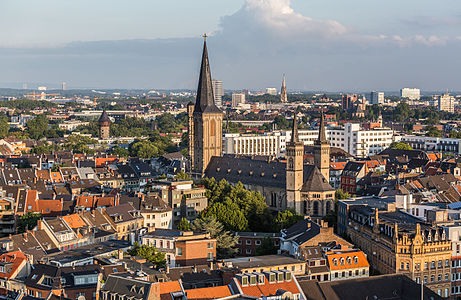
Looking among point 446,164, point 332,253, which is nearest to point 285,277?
point 332,253

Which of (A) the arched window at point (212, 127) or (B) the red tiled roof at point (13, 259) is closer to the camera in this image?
(B) the red tiled roof at point (13, 259)

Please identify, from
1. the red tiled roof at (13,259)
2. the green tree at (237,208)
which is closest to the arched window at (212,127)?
the green tree at (237,208)

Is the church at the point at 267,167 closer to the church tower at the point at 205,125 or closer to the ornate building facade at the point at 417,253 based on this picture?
the church tower at the point at 205,125

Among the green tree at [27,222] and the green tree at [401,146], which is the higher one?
the green tree at [401,146]

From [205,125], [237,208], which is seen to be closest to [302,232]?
[237,208]

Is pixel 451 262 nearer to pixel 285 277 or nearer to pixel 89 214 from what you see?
pixel 285 277

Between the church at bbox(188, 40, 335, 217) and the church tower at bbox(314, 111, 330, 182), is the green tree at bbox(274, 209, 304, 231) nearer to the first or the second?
A: the church at bbox(188, 40, 335, 217)
